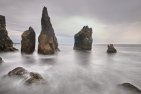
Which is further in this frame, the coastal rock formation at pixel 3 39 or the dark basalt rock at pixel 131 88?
the coastal rock formation at pixel 3 39

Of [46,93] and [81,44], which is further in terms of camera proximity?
[81,44]

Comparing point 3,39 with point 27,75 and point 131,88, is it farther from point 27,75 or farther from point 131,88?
point 131,88

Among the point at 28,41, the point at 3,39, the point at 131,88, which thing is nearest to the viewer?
the point at 131,88

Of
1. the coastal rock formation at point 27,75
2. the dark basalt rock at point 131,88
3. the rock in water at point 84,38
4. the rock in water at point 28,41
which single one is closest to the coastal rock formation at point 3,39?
the rock in water at point 28,41

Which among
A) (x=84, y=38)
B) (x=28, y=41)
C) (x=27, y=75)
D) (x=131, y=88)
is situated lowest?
(x=131, y=88)

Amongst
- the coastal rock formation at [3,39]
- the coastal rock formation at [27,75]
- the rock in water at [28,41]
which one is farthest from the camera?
the coastal rock formation at [3,39]

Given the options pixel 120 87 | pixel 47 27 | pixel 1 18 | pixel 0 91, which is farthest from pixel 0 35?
pixel 120 87

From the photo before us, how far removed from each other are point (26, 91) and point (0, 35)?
53.9 m

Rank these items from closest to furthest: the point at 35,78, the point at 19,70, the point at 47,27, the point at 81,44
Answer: the point at 35,78, the point at 19,70, the point at 47,27, the point at 81,44

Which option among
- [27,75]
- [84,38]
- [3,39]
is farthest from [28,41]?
[84,38]

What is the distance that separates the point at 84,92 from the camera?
1617cm

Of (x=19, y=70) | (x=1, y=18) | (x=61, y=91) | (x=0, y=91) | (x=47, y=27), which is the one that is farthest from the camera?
(x=1, y=18)

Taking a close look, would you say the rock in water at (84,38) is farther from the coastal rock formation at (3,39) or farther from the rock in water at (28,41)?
the coastal rock formation at (3,39)

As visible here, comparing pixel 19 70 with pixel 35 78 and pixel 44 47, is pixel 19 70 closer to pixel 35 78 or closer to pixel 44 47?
pixel 35 78
